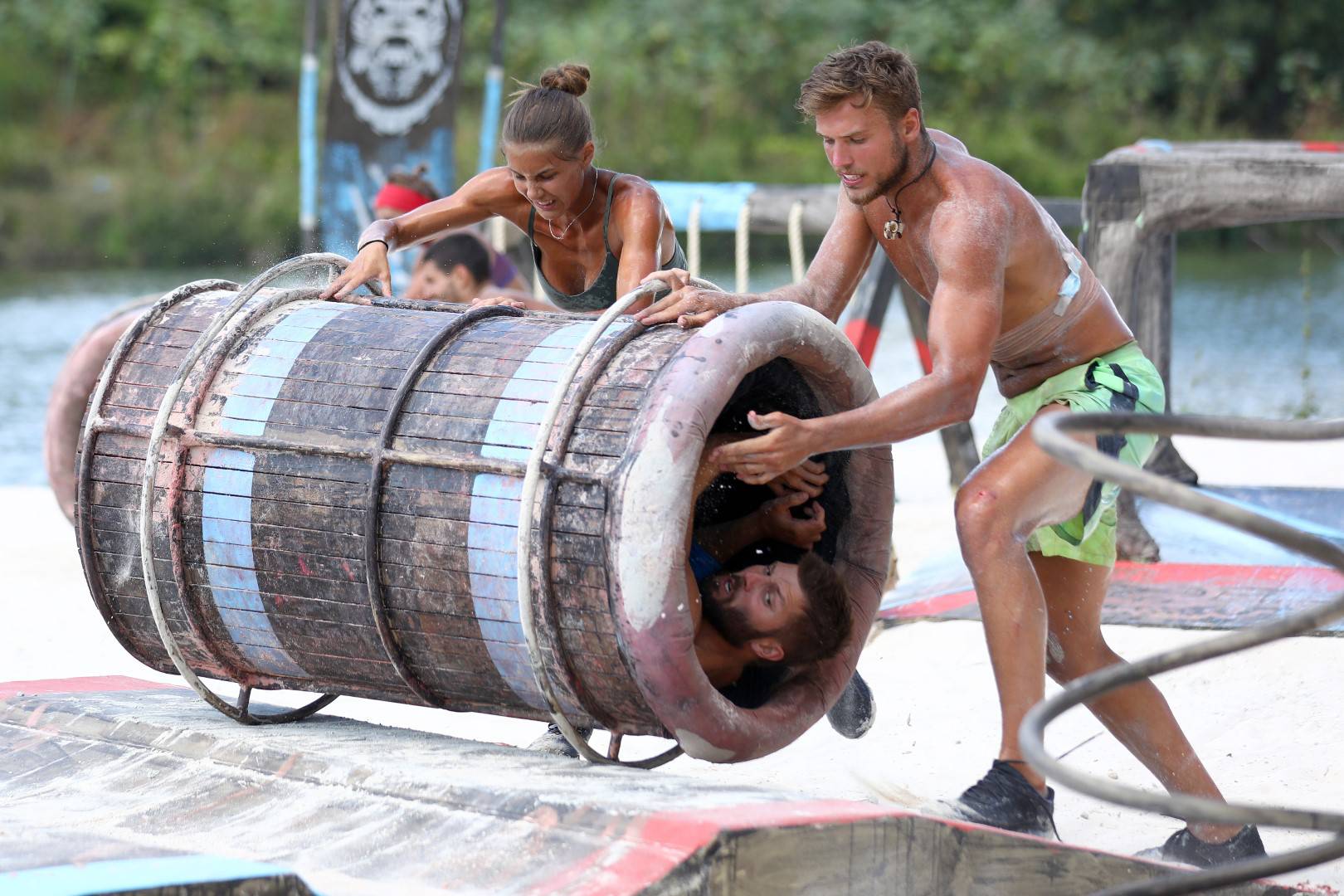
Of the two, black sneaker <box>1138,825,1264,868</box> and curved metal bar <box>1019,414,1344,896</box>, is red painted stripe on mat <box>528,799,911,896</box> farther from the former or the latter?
black sneaker <box>1138,825,1264,868</box>

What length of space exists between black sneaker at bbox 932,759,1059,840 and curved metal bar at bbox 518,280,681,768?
732 mm

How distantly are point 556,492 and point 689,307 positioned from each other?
483mm

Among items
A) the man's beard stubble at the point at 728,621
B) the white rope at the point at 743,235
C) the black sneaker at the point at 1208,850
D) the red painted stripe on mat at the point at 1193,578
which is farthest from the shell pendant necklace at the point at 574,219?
the white rope at the point at 743,235

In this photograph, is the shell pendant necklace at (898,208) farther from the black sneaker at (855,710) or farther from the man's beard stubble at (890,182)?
the black sneaker at (855,710)

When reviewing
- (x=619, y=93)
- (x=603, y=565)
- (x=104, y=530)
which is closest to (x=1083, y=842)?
(x=603, y=565)

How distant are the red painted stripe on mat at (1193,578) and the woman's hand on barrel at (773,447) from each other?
2.37 meters

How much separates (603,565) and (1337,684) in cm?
246

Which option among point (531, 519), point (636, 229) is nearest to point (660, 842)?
point (531, 519)

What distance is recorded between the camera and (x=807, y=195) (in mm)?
7242

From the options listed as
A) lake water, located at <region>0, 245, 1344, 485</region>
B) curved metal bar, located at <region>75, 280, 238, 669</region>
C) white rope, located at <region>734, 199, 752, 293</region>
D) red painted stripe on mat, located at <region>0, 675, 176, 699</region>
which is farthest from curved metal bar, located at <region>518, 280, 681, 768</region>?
lake water, located at <region>0, 245, 1344, 485</region>

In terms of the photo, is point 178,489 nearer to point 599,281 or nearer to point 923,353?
point 599,281

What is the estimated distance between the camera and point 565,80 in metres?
3.95

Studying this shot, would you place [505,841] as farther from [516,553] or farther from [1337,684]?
[1337,684]

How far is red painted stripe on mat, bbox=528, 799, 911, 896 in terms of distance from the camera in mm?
2557
